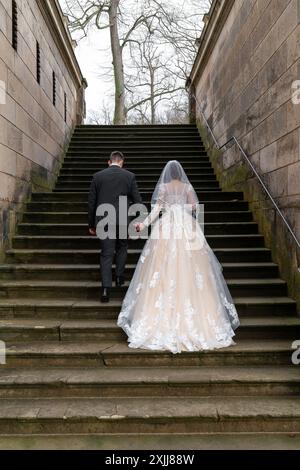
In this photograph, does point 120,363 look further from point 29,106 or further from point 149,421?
point 29,106

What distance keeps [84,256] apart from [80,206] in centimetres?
148

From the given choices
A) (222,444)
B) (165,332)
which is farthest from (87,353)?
(222,444)

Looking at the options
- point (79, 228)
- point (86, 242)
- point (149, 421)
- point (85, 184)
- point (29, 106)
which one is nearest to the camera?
point (149, 421)

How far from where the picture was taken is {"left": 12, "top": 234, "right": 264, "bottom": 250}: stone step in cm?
579

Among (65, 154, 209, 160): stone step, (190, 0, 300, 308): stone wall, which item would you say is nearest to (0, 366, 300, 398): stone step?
(190, 0, 300, 308): stone wall

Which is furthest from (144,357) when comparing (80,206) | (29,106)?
(29,106)

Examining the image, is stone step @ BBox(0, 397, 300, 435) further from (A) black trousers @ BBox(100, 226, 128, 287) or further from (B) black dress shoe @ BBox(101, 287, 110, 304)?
(A) black trousers @ BBox(100, 226, 128, 287)

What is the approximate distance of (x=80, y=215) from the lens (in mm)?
6496

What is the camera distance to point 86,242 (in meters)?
5.84

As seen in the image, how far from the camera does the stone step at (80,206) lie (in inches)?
260

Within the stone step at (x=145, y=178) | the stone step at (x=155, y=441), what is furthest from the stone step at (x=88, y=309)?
the stone step at (x=145, y=178)

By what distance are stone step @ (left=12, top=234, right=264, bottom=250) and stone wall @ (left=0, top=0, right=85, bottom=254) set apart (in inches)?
10.8

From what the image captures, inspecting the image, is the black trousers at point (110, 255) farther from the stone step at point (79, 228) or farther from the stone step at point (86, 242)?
the stone step at point (79, 228)

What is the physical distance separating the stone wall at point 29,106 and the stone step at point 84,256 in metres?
0.29
